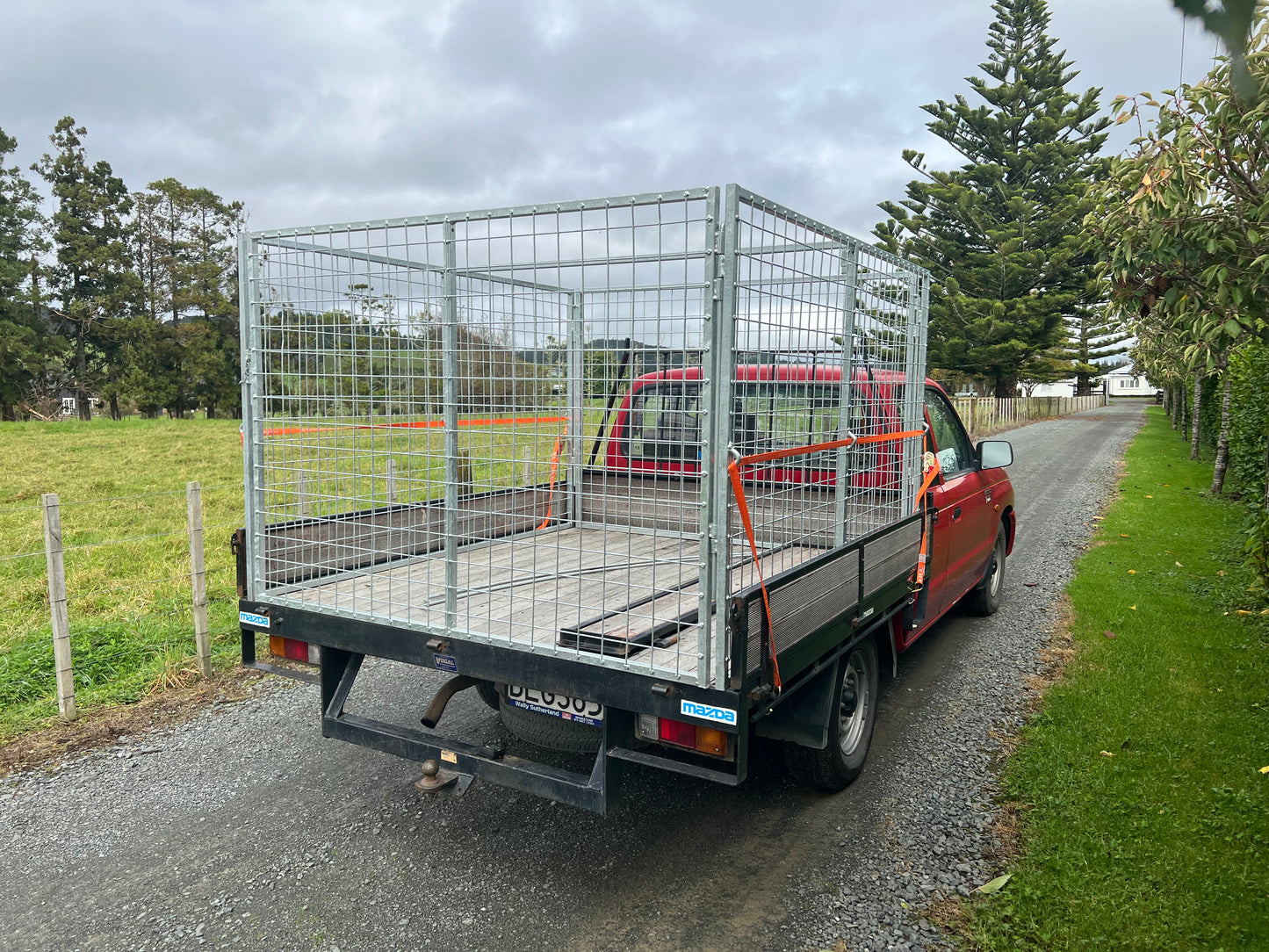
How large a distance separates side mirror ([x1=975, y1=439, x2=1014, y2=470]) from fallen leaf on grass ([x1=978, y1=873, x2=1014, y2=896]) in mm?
3118

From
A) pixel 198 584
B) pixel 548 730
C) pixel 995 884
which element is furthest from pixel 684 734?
pixel 198 584

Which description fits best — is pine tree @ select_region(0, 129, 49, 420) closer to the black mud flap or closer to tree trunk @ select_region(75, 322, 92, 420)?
tree trunk @ select_region(75, 322, 92, 420)

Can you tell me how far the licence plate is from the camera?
10.0 feet

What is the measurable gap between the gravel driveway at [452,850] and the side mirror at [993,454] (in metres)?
1.80

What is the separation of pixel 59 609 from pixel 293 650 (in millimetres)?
1898

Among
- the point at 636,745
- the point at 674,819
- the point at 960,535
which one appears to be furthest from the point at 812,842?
the point at 960,535

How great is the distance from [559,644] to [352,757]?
1823 mm

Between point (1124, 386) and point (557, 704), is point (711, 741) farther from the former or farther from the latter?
point (1124, 386)

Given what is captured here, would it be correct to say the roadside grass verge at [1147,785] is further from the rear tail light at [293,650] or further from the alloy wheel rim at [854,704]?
the rear tail light at [293,650]

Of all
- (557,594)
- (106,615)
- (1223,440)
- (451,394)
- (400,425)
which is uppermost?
(451,394)

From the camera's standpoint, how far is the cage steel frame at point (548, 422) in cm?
282

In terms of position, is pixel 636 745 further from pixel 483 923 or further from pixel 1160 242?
pixel 1160 242

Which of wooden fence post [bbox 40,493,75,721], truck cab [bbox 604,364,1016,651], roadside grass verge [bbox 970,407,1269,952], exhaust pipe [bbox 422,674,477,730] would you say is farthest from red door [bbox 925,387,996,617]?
wooden fence post [bbox 40,493,75,721]

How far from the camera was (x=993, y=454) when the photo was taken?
5770 millimetres
